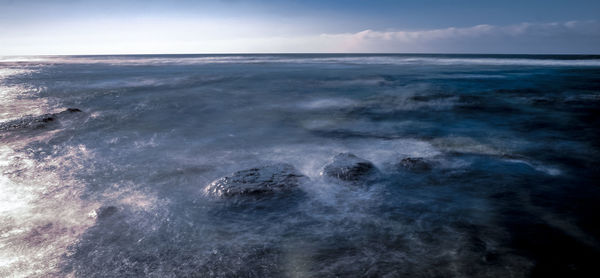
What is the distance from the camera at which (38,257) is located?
2.93 meters

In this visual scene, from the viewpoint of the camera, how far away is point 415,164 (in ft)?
17.0

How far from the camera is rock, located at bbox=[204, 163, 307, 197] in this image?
168 inches

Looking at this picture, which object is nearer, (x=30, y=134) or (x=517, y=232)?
(x=517, y=232)

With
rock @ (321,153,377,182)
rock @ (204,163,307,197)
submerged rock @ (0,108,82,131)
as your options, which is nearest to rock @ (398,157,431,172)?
rock @ (321,153,377,182)

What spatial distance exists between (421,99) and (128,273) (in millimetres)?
12048

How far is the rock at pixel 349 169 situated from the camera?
15.6ft

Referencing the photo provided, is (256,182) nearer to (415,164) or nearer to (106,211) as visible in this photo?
(106,211)

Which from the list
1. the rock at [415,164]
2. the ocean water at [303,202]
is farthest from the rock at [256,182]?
the rock at [415,164]

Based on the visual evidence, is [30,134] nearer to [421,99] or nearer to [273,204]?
[273,204]

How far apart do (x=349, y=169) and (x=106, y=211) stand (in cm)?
322

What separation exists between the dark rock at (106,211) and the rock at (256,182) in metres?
1.08

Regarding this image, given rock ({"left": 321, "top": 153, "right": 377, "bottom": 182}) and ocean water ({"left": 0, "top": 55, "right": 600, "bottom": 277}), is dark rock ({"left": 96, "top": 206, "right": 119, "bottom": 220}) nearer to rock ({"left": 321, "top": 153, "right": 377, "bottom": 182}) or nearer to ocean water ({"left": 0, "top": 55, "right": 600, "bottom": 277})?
ocean water ({"left": 0, "top": 55, "right": 600, "bottom": 277})

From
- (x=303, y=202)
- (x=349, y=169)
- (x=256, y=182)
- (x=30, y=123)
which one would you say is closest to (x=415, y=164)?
(x=349, y=169)

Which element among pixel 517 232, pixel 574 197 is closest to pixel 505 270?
pixel 517 232
